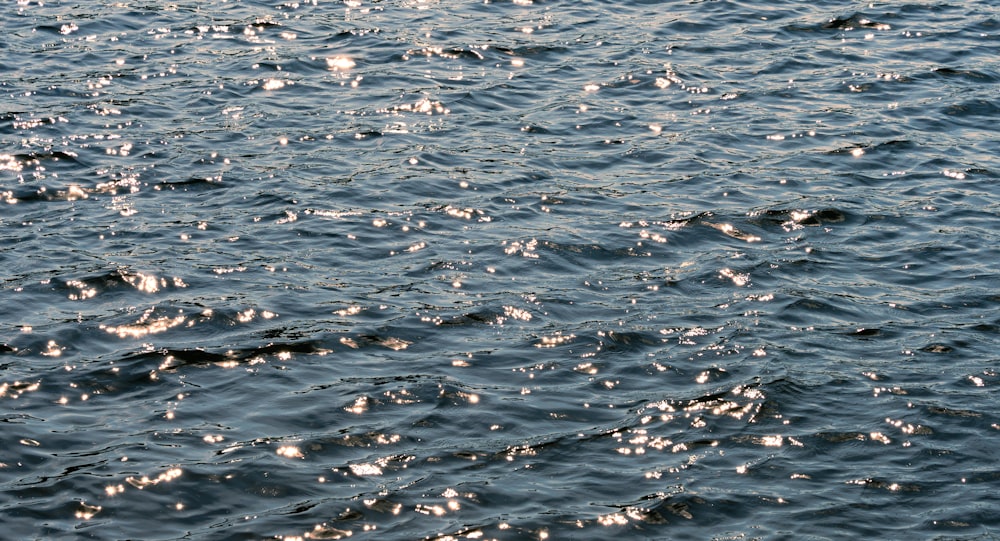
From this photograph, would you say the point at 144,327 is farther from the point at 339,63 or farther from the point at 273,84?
the point at 339,63

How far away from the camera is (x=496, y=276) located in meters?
18.0

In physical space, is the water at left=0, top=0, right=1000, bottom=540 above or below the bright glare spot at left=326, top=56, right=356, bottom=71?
below

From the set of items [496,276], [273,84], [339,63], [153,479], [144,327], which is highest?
[339,63]

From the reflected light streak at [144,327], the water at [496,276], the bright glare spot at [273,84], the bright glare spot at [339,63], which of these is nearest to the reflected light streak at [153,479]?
the water at [496,276]

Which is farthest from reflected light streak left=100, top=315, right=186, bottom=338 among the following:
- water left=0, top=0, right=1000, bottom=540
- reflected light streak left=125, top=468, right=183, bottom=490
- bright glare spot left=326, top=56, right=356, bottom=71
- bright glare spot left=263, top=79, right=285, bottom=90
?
bright glare spot left=326, top=56, right=356, bottom=71

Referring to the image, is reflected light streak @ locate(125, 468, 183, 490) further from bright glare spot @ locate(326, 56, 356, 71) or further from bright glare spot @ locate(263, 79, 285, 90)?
bright glare spot @ locate(326, 56, 356, 71)

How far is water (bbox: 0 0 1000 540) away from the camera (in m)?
13.2

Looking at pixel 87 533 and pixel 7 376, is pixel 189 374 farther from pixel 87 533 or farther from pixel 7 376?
pixel 87 533

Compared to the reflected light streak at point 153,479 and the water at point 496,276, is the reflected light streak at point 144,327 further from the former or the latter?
the reflected light streak at point 153,479

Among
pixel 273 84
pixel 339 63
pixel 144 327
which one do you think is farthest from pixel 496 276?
pixel 339 63

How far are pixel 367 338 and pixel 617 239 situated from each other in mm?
4626

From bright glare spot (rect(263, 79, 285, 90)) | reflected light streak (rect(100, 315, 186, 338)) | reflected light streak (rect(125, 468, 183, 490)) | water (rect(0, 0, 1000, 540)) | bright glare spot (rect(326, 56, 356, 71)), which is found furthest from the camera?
bright glare spot (rect(326, 56, 356, 71))

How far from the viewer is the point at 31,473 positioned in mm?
13250

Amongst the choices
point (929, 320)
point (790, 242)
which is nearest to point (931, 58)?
point (790, 242)
